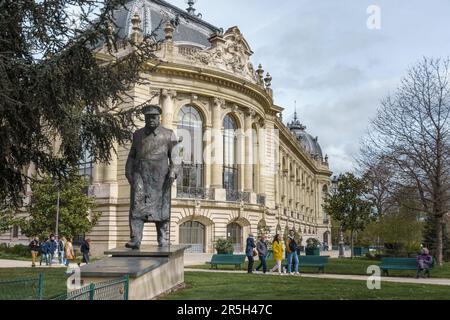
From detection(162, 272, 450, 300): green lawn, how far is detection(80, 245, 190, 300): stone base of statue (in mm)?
386

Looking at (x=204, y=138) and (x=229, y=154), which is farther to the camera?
(x=229, y=154)

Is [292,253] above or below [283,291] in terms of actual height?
above

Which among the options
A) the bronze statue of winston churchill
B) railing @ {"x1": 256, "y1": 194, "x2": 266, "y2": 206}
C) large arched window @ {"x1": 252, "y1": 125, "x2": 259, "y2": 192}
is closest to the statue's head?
the bronze statue of winston churchill

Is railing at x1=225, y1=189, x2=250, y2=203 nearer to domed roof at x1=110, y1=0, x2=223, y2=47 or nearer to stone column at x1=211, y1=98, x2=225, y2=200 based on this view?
stone column at x1=211, y1=98, x2=225, y2=200

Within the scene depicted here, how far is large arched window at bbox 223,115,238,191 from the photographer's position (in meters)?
45.4

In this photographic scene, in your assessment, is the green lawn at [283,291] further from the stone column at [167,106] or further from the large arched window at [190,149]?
the large arched window at [190,149]

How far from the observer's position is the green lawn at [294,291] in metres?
12.3

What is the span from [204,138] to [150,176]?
30.8 metres

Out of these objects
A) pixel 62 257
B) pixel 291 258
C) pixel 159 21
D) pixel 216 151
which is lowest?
pixel 62 257

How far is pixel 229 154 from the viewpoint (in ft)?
150

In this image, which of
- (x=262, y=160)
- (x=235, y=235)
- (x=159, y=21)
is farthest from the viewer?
(x=262, y=160)

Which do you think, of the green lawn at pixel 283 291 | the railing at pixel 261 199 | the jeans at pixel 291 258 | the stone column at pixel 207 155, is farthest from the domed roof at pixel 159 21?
the green lawn at pixel 283 291

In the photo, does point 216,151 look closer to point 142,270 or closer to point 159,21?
point 159,21

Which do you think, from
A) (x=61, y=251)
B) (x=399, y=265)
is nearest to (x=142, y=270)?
(x=399, y=265)
